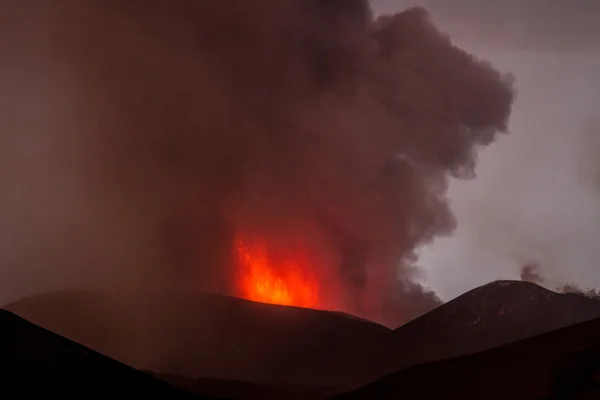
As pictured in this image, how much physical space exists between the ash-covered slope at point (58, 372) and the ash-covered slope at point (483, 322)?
527 inches

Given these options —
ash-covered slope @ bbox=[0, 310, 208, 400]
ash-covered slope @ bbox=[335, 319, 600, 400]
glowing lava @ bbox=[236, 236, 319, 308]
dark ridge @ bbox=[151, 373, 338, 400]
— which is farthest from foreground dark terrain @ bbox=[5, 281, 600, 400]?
ash-covered slope @ bbox=[335, 319, 600, 400]

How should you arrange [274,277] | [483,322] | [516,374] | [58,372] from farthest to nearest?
[274,277] → [483,322] → [58,372] → [516,374]

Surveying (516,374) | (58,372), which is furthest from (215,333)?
(516,374)

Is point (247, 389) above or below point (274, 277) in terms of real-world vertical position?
below

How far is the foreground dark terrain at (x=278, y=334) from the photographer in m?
29.8

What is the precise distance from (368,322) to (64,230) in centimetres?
1727

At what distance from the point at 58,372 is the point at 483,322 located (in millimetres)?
20986

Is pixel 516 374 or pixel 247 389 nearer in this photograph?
pixel 516 374

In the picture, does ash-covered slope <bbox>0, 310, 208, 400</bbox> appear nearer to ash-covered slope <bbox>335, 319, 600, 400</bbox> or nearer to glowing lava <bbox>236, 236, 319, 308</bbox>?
ash-covered slope <bbox>335, 319, 600, 400</bbox>

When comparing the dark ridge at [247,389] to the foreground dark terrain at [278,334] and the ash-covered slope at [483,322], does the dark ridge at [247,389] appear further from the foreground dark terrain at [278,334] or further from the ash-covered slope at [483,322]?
the ash-covered slope at [483,322]

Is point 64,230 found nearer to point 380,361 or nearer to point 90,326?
point 90,326

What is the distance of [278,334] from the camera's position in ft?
116

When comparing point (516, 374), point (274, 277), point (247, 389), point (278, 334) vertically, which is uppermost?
point (274, 277)

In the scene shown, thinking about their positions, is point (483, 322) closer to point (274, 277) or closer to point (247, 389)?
point (274, 277)
